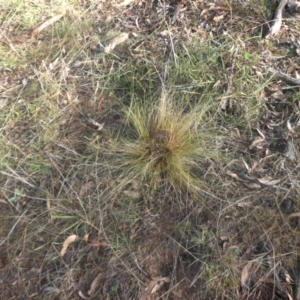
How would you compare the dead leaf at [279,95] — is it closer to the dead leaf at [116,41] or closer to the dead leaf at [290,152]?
the dead leaf at [290,152]

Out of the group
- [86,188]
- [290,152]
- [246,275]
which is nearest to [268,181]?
[290,152]

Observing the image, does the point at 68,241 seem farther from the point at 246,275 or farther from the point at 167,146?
the point at 246,275

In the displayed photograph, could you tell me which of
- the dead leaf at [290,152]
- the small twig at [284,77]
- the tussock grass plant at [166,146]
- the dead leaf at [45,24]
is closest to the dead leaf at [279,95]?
the small twig at [284,77]

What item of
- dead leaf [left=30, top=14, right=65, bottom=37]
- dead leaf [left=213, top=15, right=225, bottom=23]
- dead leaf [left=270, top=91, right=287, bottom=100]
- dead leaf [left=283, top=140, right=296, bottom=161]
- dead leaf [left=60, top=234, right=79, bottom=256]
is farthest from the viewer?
dead leaf [left=30, top=14, right=65, bottom=37]

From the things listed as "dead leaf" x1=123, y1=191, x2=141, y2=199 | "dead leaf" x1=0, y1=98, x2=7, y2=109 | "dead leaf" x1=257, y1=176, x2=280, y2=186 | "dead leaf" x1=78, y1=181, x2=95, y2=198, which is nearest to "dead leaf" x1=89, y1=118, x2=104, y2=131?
"dead leaf" x1=78, y1=181, x2=95, y2=198

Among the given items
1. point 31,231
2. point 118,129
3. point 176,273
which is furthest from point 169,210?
point 31,231

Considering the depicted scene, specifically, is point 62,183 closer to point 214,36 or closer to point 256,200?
point 256,200

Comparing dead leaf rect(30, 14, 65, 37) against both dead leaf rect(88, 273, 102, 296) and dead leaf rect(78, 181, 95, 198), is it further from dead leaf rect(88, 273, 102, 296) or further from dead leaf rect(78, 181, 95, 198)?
dead leaf rect(88, 273, 102, 296)
